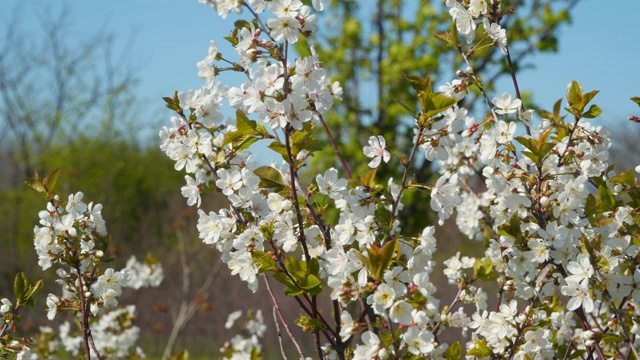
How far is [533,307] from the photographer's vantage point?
1.85 meters

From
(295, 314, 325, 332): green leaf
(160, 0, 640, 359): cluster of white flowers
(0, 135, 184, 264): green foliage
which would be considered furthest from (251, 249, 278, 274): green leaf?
(0, 135, 184, 264): green foliage

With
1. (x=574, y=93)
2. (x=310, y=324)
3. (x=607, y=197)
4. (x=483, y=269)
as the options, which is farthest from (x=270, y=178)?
(x=607, y=197)

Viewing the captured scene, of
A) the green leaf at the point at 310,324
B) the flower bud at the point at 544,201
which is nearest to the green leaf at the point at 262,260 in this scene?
the green leaf at the point at 310,324

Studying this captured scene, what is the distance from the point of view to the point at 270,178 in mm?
1562

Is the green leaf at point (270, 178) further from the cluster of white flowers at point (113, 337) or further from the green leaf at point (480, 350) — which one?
the cluster of white flowers at point (113, 337)

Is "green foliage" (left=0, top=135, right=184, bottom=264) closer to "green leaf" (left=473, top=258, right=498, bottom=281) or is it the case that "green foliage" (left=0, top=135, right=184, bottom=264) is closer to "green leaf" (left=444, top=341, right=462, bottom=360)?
"green leaf" (left=473, top=258, right=498, bottom=281)

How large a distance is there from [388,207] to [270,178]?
28 cm

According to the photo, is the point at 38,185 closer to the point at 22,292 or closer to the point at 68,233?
the point at 68,233

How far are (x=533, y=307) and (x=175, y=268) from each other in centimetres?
1091

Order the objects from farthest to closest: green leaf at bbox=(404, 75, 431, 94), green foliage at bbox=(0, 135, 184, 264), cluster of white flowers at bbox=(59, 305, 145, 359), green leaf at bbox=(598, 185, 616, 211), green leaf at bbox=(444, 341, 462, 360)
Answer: green foliage at bbox=(0, 135, 184, 264)
cluster of white flowers at bbox=(59, 305, 145, 359)
green leaf at bbox=(598, 185, 616, 211)
green leaf at bbox=(444, 341, 462, 360)
green leaf at bbox=(404, 75, 431, 94)

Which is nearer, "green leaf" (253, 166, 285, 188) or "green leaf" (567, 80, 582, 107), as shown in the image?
"green leaf" (253, 166, 285, 188)

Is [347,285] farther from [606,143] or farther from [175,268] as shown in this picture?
[175,268]

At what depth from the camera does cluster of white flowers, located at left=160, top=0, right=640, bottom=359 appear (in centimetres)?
139

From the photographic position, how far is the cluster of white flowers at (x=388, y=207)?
1.39m
